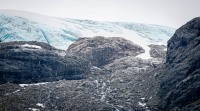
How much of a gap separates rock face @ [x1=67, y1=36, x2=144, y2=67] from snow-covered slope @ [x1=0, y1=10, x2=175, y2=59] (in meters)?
4.21

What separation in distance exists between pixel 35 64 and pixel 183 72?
83.0 ft

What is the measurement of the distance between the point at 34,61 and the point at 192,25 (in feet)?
89.6

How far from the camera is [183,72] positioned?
34625mm

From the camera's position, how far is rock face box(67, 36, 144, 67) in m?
58.5

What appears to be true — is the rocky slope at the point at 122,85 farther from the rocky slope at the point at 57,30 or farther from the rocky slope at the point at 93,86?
the rocky slope at the point at 57,30

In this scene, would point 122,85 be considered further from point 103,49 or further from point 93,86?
point 103,49

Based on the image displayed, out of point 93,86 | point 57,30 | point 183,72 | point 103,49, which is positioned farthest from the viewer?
point 57,30

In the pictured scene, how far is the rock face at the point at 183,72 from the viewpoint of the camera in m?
29.7

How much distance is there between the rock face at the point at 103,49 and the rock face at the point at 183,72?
16.8 meters

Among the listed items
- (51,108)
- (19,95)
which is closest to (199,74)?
(51,108)

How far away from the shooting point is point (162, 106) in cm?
3281

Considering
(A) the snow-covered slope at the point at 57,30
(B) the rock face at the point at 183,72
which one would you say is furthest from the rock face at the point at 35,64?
(A) the snow-covered slope at the point at 57,30

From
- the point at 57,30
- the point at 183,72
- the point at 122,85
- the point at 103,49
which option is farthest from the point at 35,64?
the point at 57,30

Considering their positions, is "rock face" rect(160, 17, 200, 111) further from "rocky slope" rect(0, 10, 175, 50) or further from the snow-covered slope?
"rocky slope" rect(0, 10, 175, 50)
